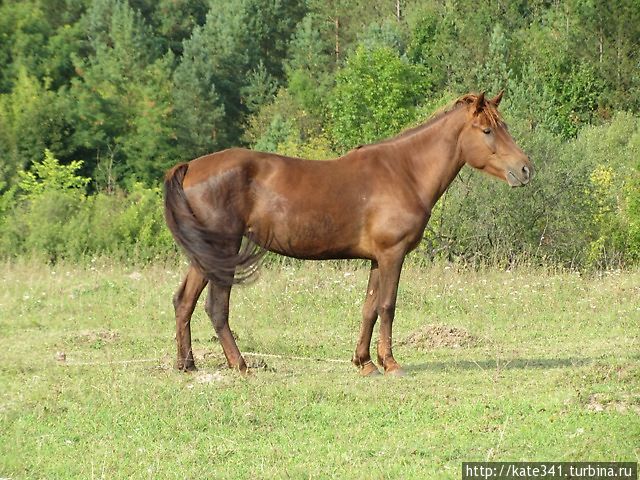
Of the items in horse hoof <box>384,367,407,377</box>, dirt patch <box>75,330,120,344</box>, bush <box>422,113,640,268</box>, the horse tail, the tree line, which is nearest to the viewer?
the horse tail

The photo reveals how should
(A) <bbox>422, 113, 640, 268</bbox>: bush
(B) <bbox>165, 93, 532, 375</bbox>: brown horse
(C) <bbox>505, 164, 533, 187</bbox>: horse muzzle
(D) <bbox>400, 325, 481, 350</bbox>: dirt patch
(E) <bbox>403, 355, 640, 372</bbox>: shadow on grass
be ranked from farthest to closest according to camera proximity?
(A) <bbox>422, 113, 640, 268</bbox>: bush
(D) <bbox>400, 325, 481, 350</bbox>: dirt patch
(E) <bbox>403, 355, 640, 372</bbox>: shadow on grass
(C) <bbox>505, 164, 533, 187</bbox>: horse muzzle
(B) <bbox>165, 93, 532, 375</bbox>: brown horse

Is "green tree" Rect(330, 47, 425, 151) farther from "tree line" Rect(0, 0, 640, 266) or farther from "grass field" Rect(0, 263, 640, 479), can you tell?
"grass field" Rect(0, 263, 640, 479)

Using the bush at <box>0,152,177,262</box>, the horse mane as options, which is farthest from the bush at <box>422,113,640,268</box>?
the horse mane

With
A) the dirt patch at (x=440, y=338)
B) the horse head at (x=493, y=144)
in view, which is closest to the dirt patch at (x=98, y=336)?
the dirt patch at (x=440, y=338)

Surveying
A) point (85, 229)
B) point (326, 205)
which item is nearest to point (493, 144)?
point (326, 205)

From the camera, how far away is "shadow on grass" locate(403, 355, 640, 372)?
1067cm

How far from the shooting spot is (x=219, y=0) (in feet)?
245

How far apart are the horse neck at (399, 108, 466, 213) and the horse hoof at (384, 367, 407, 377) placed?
1514 mm

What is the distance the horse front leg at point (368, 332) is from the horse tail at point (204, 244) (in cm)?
117

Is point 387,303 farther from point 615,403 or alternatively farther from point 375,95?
point 375,95

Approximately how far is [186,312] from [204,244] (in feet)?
2.74

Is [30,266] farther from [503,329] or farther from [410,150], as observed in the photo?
[410,150]

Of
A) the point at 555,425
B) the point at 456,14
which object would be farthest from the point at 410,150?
the point at 456,14

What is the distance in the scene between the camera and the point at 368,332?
34.4 ft
